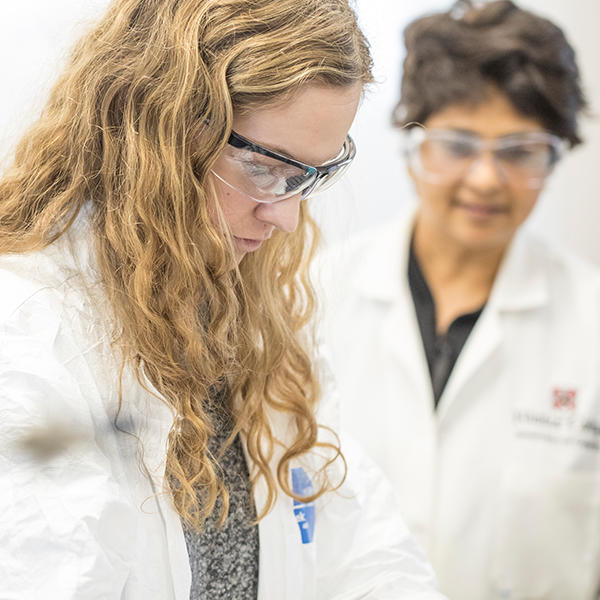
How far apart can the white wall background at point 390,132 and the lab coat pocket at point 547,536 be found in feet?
2.39

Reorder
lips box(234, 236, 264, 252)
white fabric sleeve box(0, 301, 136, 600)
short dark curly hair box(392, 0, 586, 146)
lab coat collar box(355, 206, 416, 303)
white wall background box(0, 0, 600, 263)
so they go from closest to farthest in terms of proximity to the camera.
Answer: white fabric sleeve box(0, 301, 136, 600) < lips box(234, 236, 264, 252) < white wall background box(0, 0, 600, 263) < short dark curly hair box(392, 0, 586, 146) < lab coat collar box(355, 206, 416, 303)

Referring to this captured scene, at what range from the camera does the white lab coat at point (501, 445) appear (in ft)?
6.07

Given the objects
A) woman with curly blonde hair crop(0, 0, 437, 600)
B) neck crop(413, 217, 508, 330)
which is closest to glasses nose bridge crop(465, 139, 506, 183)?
neck crop(413, 217, 508, 330)

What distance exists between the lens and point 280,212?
103 cm

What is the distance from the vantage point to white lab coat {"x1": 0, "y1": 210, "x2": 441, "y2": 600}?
2.83ft

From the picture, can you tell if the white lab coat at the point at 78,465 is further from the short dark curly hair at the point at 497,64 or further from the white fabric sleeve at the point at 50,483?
the short dark curly hair at the point at 497,64

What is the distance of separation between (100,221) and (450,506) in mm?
1165

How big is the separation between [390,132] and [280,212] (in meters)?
1.41

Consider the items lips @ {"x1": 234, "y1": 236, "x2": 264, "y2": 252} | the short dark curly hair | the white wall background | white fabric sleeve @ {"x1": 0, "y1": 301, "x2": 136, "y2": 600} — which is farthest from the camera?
the short dark curly hair

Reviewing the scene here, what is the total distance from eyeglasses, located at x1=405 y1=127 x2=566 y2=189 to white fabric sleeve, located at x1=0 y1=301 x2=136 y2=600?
1.12 m

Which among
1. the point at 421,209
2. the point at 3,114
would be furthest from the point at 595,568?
the point at 3,114

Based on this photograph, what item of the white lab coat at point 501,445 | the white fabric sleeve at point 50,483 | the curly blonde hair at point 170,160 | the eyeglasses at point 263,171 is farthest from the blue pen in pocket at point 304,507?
the white lab coat at point 501,445

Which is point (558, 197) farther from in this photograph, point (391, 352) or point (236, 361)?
point (236, 361)

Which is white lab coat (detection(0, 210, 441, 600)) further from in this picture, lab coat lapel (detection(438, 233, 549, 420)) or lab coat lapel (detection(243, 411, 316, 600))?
lab coat lapel (detection(438, 233, 549, 420))
